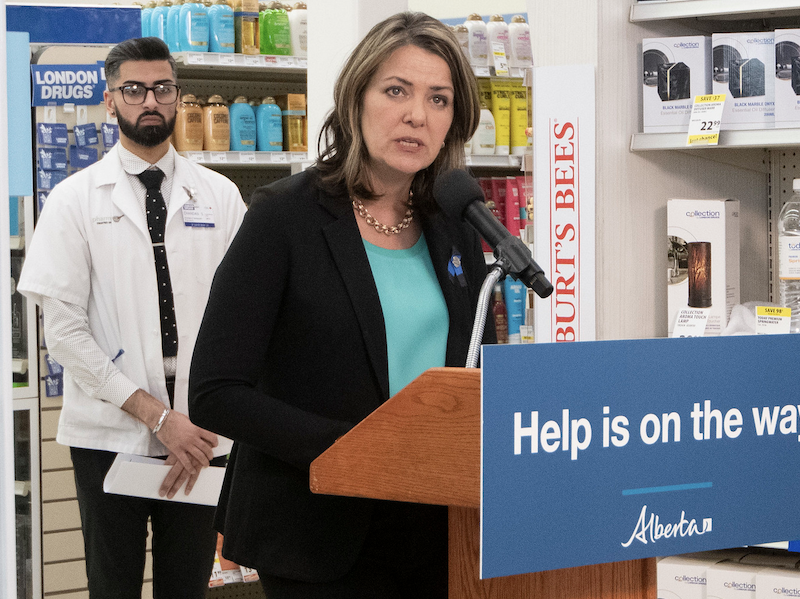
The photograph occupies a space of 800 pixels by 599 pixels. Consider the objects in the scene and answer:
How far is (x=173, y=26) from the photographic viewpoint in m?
4.20

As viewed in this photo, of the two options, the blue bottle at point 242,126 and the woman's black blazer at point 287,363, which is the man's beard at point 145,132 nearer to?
the blue bottle at point 242,126

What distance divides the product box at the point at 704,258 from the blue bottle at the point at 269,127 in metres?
2.39

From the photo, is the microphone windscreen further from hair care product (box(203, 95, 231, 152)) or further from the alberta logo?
hair care product (box(203, 95, 231, 152))

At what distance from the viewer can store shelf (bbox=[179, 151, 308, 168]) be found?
4.07 meters

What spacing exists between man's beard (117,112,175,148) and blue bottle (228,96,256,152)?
48.5 inches

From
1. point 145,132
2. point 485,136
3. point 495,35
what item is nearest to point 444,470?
point 145,132

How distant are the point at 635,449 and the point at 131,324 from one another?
2261mm

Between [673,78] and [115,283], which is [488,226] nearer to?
[673,78]

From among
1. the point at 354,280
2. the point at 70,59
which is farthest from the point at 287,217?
the point at 70,59

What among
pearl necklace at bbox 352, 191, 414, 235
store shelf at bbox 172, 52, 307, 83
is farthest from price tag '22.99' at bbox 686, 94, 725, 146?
store shelf at bbox 172, 52, 307, 83

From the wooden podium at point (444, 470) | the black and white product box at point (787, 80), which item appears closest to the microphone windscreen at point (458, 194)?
the wooden podium at point (444, 470)

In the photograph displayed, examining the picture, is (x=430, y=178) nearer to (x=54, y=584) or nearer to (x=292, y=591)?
(x=292, y=591)

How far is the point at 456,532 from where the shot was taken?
1.04m

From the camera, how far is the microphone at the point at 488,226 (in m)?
1.11
